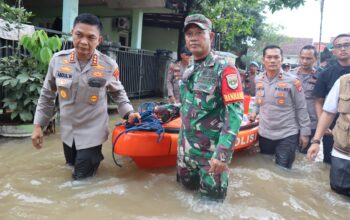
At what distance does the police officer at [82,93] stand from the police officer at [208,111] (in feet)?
2.73

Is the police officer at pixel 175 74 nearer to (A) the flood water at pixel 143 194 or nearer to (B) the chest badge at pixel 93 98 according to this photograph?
(A) the flood water at pixel 143 194

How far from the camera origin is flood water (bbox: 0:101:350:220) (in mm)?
2600

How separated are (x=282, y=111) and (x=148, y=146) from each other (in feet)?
5.95

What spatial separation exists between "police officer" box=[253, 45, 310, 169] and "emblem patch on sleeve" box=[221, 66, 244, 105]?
68.8 inches

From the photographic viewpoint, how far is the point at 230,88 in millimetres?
2328

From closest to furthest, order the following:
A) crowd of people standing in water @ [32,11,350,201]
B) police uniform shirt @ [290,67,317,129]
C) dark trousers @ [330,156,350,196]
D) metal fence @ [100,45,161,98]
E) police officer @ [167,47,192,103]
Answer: crowd of people standing in water @ [32,11,350,201] → dark trousers @ [330,156,350,196] → police uniform shirt @ [290,67,317,129] → police officer @ [167,47,192,103] → metal fence @ [100,45,161,98]

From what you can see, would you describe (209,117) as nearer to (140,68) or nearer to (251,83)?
(251,83)

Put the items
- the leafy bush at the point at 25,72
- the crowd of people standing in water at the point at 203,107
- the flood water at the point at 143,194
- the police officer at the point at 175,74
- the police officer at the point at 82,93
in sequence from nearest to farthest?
1. the crowd of people standing in water at the point at 203,107
2. the flood water at the point at 143,194
3. the police officer at the point at 82,93
4. the leafy bush at the point at 25,72
5. the police officer at the point at 175,74

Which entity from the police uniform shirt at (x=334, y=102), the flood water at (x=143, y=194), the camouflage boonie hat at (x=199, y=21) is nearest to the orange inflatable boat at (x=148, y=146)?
the flood water at (x=143, y=194)

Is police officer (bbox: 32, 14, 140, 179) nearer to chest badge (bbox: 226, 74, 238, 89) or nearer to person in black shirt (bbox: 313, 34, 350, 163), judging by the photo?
chest badge (bbox: 226, 74, 238, 89)

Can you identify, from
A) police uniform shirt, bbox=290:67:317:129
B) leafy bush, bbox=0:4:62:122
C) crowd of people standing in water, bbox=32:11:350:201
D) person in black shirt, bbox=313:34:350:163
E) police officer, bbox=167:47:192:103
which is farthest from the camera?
police officer, bbox=167:47:192:103

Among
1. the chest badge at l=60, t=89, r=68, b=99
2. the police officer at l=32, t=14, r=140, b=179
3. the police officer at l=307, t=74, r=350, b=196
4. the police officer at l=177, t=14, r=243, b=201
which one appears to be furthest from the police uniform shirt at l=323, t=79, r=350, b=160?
the chest badge at l=60, t=89, r=68, b=99

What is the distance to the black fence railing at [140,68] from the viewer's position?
328 inches

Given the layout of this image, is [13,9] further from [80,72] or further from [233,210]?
[233,210]
